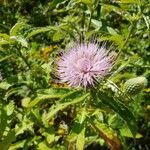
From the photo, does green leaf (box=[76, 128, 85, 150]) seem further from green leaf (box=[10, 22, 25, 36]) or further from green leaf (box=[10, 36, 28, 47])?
green leaf (box=[10, 22, 25, 36])

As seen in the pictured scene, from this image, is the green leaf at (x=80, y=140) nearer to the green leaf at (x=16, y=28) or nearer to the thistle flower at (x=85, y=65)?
the thistle flower at (x=85, y=65)

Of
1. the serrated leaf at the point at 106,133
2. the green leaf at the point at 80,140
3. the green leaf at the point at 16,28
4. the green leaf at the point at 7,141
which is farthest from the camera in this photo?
the green leaf at the point at 7,141

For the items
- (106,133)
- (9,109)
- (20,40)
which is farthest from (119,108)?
(9,109)

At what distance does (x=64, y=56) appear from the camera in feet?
7.97

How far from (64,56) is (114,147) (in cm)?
49

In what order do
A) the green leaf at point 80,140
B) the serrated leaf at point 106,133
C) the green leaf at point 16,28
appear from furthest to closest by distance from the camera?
1. the green leaf at point 16,28
2. the serrated leaf at point 106,133
3. the green leaf at point 80,140

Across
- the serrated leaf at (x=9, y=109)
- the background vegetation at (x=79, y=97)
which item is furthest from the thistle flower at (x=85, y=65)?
the serrated leaf at (x=9, y=109)

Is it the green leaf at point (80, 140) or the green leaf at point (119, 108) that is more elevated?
the green leaf at point (119, 108)

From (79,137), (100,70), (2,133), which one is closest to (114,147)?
(79,137)

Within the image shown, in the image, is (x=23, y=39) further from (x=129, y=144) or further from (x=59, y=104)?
(x=129, y=144)

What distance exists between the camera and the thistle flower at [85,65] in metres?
2.26

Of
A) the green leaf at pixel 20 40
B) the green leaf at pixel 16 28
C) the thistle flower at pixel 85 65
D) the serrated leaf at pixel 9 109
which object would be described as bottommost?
the serrated leaf at pixel 9 109

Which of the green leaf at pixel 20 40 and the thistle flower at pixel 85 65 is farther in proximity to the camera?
the green leaf at pixel 20 40

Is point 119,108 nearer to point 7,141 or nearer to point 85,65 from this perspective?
point 85,65
